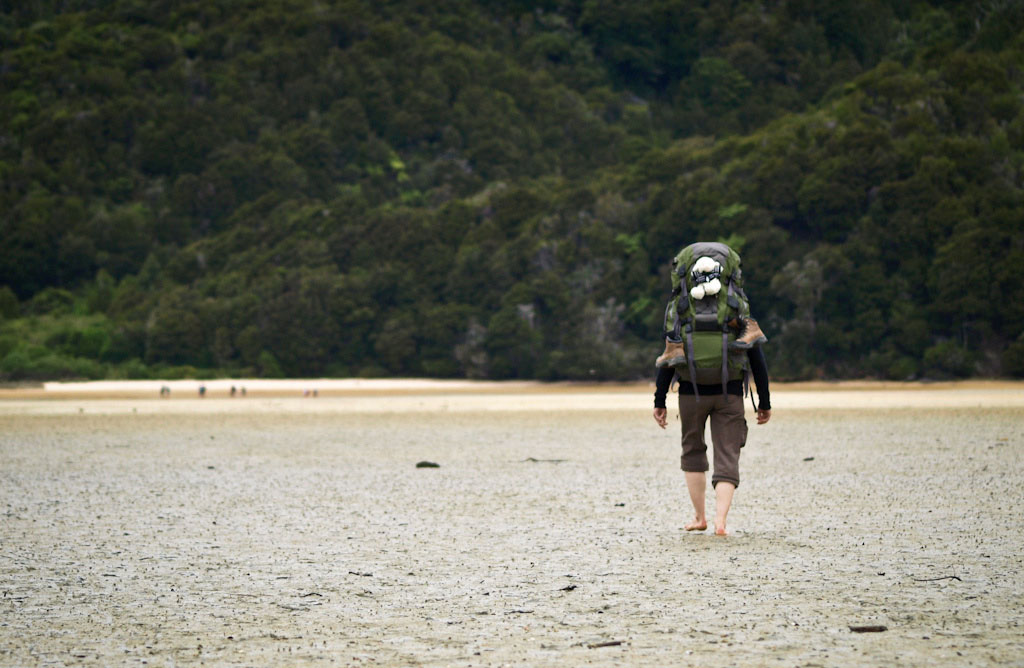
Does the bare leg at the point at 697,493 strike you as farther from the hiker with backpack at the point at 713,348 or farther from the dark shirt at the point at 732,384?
the dark shirt at the point at 732,384

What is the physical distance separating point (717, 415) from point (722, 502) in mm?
766

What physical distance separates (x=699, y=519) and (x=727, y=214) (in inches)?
1931

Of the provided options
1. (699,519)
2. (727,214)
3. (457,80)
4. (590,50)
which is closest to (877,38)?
(590,50)

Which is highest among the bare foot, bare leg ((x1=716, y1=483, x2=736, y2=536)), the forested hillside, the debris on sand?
the forested hillside

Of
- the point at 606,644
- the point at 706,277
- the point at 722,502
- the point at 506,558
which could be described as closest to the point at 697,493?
the point at 722,502

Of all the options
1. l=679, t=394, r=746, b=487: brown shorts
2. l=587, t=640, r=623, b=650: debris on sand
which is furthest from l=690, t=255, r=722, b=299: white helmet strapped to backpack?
l=587, t=640, r=623, b=650: debris on sand

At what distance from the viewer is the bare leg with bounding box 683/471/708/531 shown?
904cm

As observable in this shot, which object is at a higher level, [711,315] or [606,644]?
[711,315]

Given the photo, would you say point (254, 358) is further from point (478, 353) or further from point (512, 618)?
point (512, 618)

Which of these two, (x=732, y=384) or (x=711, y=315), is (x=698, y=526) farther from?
(x=711, y=315)

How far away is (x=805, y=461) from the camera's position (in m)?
16.7

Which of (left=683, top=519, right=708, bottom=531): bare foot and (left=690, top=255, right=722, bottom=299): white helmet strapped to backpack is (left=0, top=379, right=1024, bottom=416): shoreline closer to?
(left=683, top=519, right=708, bottom=531): bare foot

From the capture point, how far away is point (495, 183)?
75.1 meters

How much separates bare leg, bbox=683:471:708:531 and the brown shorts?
3.5 inches
